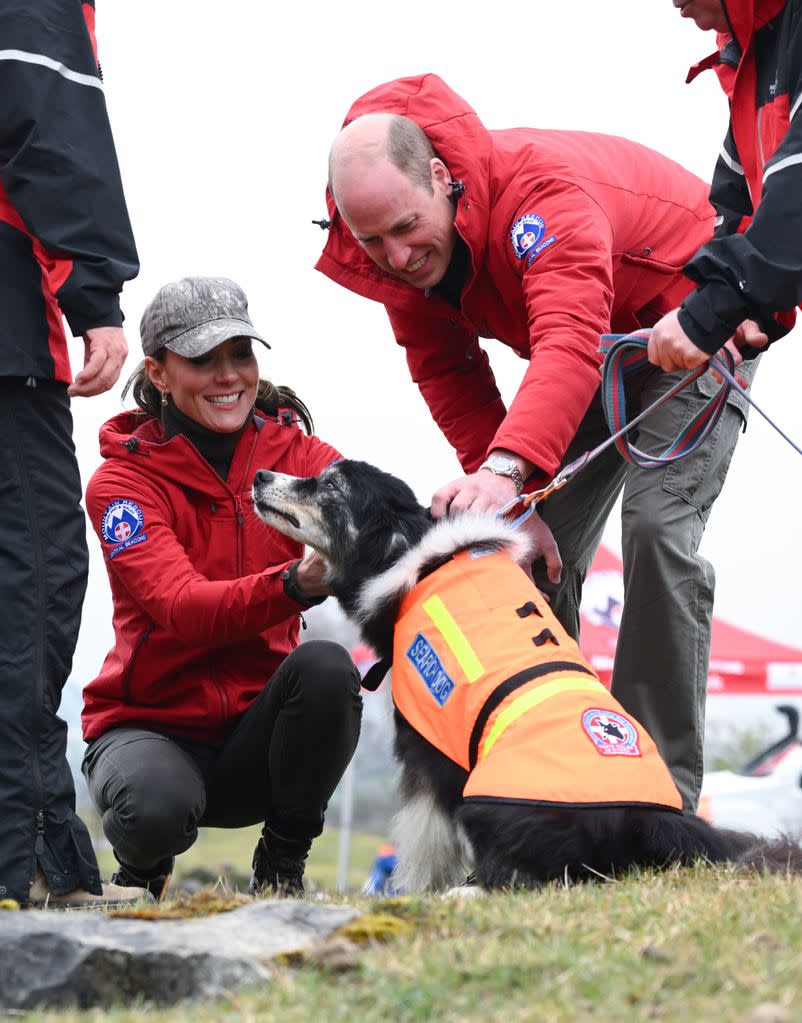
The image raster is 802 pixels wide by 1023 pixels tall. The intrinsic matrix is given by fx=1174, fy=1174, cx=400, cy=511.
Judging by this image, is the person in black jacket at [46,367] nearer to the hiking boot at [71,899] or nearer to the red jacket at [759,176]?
the hiking boot at [71,899]

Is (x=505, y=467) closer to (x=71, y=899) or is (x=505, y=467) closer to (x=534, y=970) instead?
(x=71, y=899)

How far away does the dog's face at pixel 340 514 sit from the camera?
4.00m

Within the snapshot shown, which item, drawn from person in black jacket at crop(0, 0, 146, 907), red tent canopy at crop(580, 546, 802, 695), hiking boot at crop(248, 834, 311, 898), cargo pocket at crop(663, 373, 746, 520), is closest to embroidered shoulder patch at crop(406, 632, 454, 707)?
hiking boot at crop(248, 834, 311, 898)

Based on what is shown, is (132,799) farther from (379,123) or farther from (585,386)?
(379,123)

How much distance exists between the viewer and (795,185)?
3104 millimetres

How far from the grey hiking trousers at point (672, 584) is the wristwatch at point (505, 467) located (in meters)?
0.62

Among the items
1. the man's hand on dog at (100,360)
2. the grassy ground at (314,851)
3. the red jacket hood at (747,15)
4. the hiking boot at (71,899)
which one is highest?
the red jacket hood at (747,15)

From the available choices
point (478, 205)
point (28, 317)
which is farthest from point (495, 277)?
point (28, 317)

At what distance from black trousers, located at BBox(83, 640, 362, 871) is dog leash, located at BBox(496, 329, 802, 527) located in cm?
84

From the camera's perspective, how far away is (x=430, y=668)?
3.48 meters

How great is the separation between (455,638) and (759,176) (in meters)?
1.71

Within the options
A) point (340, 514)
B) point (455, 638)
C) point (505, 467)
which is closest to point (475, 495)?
point (505, 467)

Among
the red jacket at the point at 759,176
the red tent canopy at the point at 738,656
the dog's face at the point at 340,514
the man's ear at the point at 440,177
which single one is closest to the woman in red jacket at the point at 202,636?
the dog's face at the point at 340,514

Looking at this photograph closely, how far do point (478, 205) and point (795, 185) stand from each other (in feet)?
3.70
